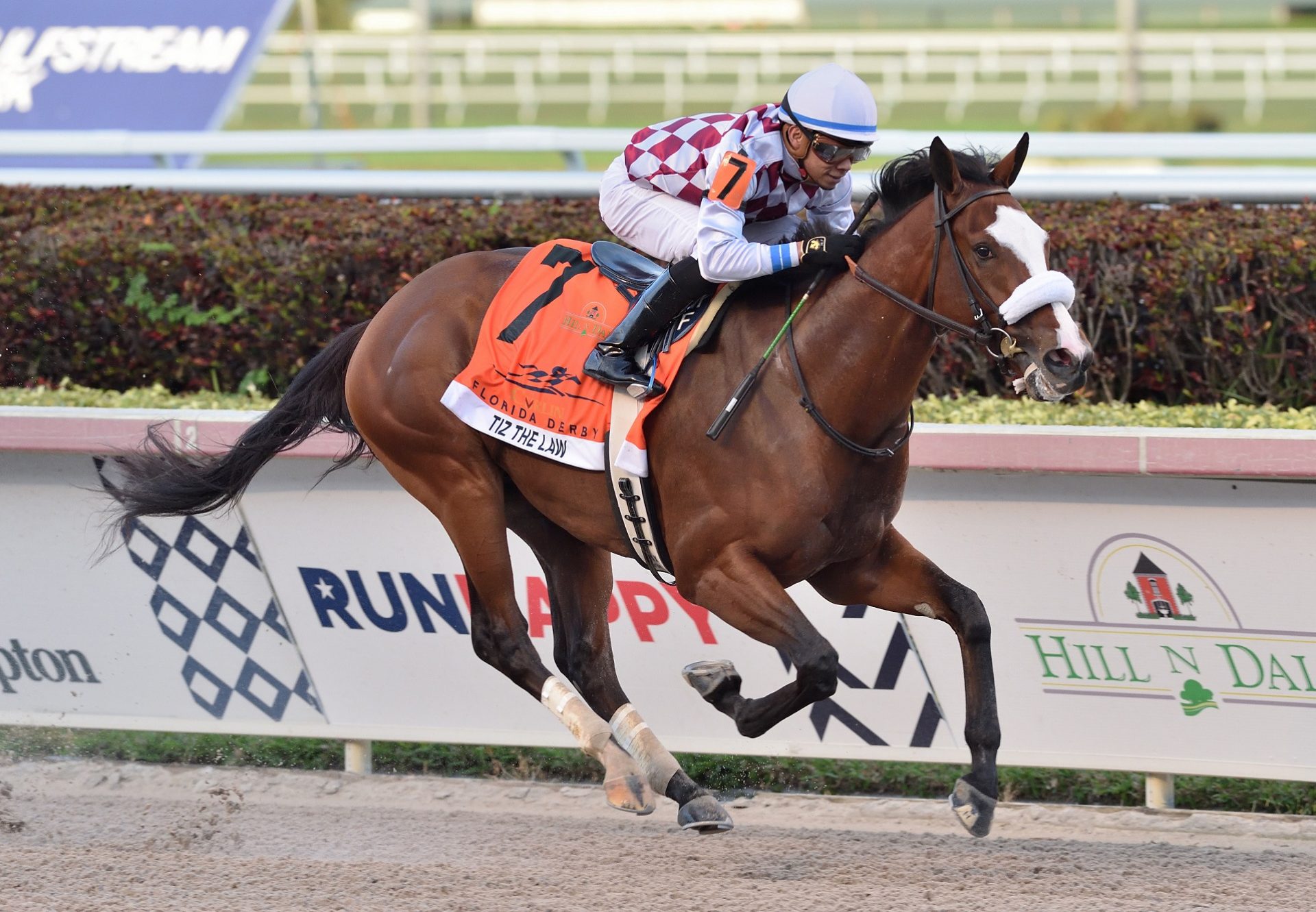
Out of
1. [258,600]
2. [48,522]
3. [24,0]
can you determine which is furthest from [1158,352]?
[24,0]

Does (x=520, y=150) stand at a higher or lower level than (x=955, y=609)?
higher

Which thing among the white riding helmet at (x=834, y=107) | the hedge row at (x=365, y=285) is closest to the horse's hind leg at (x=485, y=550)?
the white riding helmet at (x=834, y=107)

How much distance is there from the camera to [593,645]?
4.39 metres

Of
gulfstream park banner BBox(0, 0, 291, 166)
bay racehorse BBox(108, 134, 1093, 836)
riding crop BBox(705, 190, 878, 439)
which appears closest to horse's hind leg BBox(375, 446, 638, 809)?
bay racehorse BBox(108, 134, 1093, 836)

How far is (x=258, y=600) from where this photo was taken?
5129 mm

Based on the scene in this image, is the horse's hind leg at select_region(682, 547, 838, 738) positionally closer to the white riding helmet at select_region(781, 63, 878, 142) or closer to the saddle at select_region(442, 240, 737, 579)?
the saddle at select_region(442, 240, 737, 579)

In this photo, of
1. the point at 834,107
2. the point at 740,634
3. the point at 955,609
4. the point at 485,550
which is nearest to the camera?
the point at 834,107

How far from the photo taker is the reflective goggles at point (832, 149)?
3.69m

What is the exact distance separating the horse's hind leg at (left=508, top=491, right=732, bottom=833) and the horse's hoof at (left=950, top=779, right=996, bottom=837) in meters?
0.61

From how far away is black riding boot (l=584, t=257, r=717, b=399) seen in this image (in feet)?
12.6

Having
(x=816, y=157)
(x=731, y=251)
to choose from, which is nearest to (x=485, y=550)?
(x=731, y=251)

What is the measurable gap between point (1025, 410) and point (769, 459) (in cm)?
166

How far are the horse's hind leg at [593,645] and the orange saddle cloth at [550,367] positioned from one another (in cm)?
38

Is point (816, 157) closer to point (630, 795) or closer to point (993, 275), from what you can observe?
point (993, 275)
